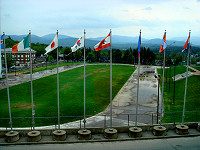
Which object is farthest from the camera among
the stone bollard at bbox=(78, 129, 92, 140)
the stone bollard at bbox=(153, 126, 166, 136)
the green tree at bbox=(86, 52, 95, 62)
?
the green tree at bbox=(86, 52, 95, 62)

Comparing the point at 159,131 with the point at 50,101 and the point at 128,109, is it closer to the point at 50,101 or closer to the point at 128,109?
the point at 128,109

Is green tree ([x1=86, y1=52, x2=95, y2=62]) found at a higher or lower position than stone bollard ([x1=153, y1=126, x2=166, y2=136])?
higher

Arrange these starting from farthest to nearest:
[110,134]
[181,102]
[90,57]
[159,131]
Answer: [90,57] < [181,102] < [159,131] < [110,134]

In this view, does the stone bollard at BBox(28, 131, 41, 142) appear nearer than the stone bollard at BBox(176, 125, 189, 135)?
Yes

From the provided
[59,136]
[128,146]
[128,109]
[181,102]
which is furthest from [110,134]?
[181,102]

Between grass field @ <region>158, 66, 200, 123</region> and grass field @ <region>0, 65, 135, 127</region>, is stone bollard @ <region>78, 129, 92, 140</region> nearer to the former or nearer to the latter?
grass field @ <region>0, 65, 135, 127</region>

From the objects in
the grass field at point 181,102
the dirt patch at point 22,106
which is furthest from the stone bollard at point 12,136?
the grass field at point 181,102

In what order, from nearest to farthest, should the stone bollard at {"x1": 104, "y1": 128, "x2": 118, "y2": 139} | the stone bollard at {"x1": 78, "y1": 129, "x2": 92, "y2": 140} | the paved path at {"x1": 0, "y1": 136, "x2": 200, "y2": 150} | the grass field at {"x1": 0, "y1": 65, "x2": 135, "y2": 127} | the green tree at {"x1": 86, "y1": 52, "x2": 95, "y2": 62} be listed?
the paved path at {"x1": 0, "y1": 136, "x2": 200, "y2": 150}
the stone bollard at {"x1": 78, "y1": 129, "x2": 92, "y2": 140}
the stone bollard at {"x1": 104, "y1": 128, "x2": 118, "y2": 139}
the grass field at {"x1": 0, "y1": 65, "x2": 135, "y2": 127}
the green tree at {"x1": 86, "y1": 52, "x2": 95, "y2": 62}

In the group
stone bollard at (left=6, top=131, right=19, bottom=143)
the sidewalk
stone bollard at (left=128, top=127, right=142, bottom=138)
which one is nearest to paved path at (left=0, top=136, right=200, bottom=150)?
the sidewalk

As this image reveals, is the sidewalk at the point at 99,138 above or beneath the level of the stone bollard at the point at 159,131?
beneath

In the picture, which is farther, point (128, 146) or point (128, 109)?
point (128, 109)

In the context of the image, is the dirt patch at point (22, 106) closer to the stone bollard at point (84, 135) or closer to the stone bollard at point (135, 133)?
the stone bollard at point (84, 135)

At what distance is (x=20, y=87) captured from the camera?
50.2 meters

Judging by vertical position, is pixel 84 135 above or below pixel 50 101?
above
